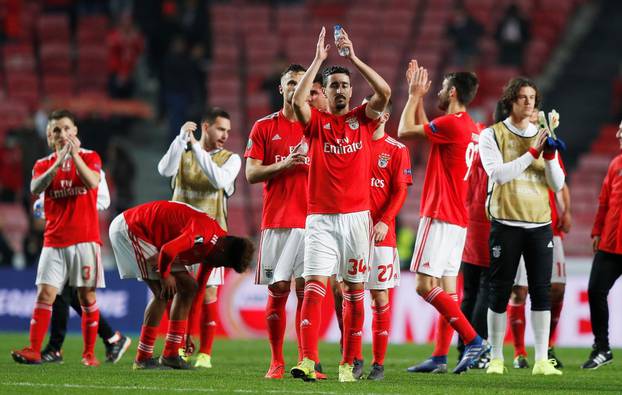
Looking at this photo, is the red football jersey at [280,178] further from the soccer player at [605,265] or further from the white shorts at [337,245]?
the soccer player at [605,265]

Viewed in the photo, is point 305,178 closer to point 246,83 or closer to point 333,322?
point 333,322

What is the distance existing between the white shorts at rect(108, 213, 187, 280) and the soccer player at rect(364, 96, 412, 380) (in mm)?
1569

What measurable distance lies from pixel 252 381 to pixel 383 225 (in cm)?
145

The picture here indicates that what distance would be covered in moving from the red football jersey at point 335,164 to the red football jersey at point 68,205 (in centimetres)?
275

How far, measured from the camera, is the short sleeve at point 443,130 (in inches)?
340

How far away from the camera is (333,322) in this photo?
1433cm

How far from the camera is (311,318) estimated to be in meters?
7.39

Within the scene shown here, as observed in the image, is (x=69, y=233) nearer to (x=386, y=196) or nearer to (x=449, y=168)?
(x=386, y=196)

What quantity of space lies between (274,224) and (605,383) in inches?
106

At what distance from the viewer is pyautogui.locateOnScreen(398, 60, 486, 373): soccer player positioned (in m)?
8.50

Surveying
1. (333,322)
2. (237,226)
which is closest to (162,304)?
(333,322)

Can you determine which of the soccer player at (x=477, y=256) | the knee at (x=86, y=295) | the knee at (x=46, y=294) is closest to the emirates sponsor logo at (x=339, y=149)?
the soccer player at (x=477, y=256)

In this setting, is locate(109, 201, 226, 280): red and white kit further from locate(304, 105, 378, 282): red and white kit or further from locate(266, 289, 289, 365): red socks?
locate(304, 105, 378, 282): red and white kit

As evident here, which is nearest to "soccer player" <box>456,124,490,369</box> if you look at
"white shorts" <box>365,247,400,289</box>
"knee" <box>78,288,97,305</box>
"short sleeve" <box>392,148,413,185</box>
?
"short sleeve" <box>392,148,413,185</box>
